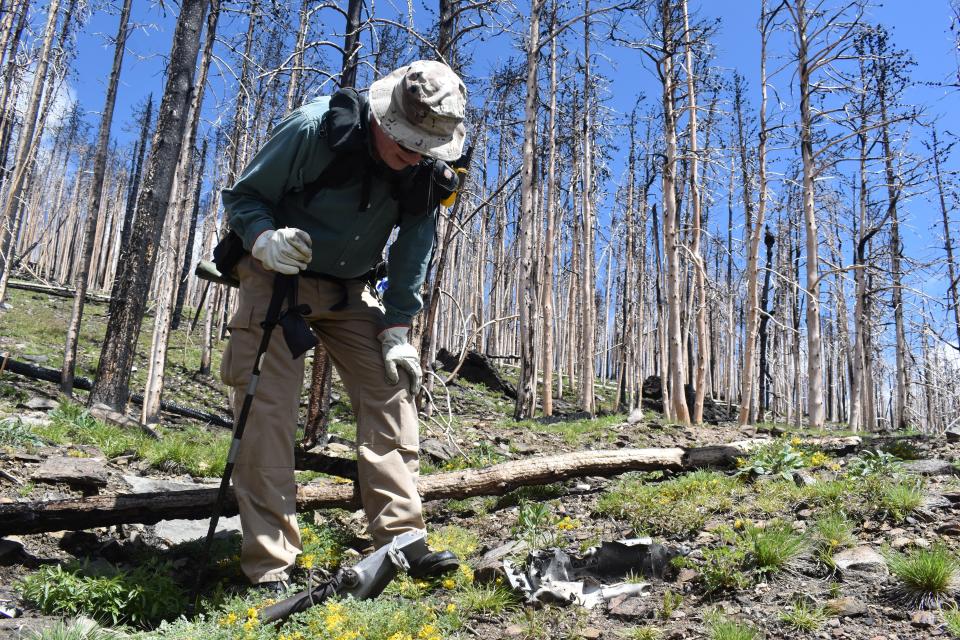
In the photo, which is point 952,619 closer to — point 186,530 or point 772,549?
point 772,549

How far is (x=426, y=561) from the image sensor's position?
2.90 metres

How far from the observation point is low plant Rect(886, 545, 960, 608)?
264 centimetres

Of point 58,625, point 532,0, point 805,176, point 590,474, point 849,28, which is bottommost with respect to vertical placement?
point 58,625

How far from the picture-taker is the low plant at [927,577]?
8.66 feet

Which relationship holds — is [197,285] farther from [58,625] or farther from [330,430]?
[58,625]

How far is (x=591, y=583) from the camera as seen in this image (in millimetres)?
3002

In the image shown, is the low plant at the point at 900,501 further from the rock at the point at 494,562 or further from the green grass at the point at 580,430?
the green grass at the point at 580,430

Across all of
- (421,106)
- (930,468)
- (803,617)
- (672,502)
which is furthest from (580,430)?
(421,106)

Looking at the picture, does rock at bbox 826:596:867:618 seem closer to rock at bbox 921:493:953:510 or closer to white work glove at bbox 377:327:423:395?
rock at bbox 921:493:953:510

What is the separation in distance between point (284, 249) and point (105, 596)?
166 centimetres

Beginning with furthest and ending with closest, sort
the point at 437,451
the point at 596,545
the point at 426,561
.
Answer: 1. the point at 437,451
2. the point at 596,545
3. the point at 426,561

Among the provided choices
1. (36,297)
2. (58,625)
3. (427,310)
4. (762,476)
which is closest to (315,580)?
(58,625)

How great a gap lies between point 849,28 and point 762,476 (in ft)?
39.3

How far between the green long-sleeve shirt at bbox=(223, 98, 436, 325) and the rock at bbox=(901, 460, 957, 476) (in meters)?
3.63
